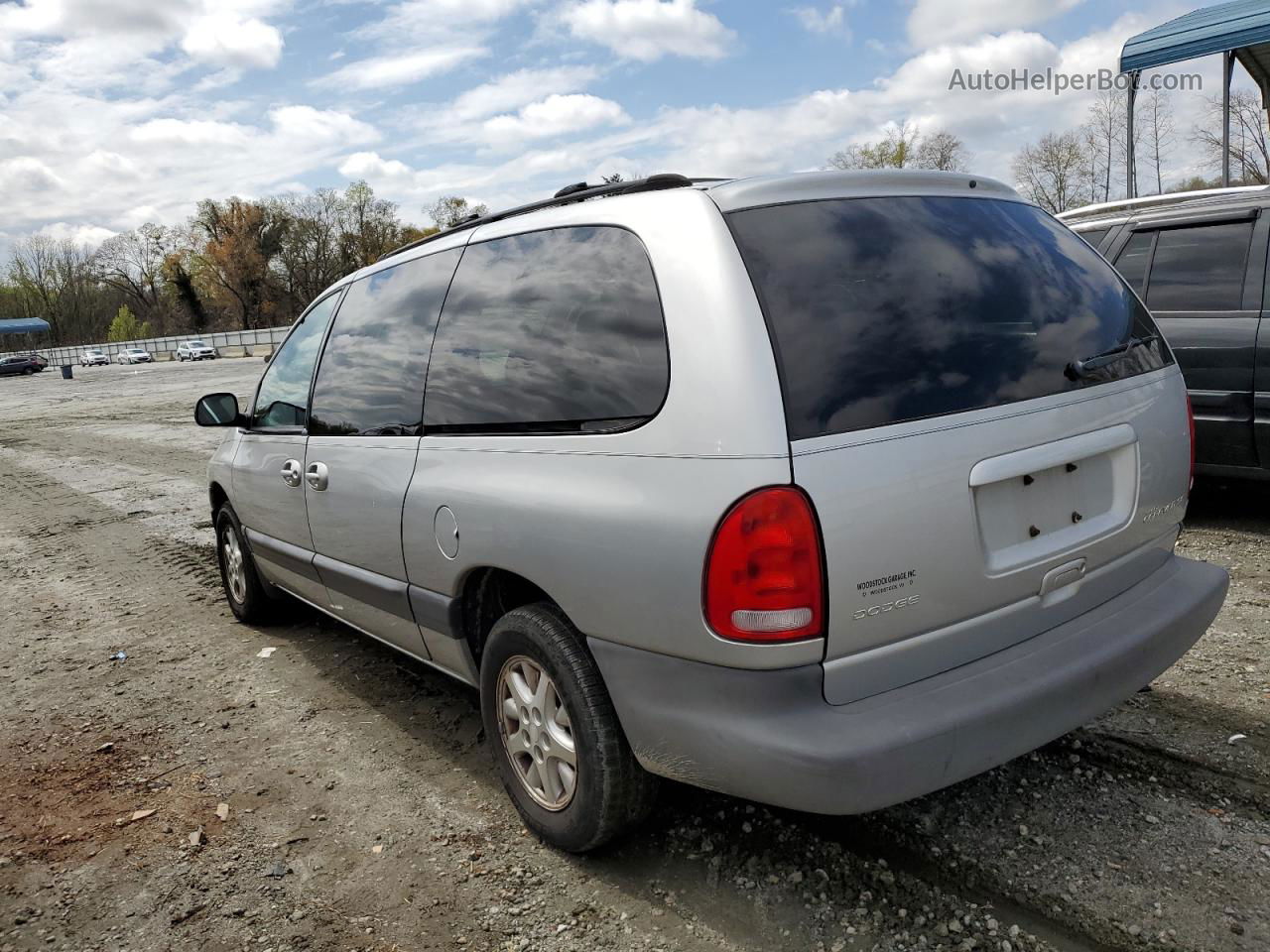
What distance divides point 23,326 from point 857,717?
110743 millimetres

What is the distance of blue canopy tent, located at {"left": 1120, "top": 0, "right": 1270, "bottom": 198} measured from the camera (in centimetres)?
1296

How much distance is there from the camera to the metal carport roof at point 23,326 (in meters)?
93.6

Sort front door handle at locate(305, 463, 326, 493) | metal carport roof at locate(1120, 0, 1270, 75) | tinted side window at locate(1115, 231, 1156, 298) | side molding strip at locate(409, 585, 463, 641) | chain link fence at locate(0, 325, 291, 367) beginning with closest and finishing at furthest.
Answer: side molding strip at locate(409, 585, 463, 641), front door handle at locate(305, 463, 326, 493), tinted side window at locate(1115, 231, 1156, 298), metal carport roof at locate(1120, 0, 1270, 75), chain link fence at locate(0, 325, 291, 367)

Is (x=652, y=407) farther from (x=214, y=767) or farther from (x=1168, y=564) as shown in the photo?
(x=214, y=767)

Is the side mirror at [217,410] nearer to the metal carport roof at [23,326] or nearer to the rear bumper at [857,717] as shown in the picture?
the rear bumper at [857,717]

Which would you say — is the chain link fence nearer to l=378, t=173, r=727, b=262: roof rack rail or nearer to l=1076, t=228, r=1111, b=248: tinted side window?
l=1076, t=228, r=1111, b=248: tinted side window

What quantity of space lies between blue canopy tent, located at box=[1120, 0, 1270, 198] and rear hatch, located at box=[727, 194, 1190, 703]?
1275 cm

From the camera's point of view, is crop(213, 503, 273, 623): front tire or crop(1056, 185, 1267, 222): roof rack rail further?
crop(1056, 185, 1267, 222): roof rack rail

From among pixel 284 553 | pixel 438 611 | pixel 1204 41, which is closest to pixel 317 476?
pixel 284 553

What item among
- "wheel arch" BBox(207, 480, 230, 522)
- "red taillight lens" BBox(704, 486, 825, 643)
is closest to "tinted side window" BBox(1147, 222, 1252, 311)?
"red taillight lens" BBox(704, 486, 825, 643)

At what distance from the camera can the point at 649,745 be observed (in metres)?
2.39

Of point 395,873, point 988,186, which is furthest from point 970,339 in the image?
point 395,873

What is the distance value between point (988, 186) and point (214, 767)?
3.40 meters

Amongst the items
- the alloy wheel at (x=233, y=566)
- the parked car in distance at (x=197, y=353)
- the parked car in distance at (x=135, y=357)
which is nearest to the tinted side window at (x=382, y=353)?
the alloy wheel at (x=233, y=566)
